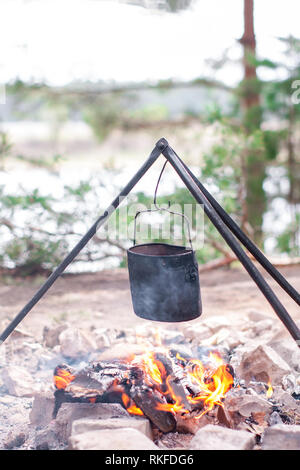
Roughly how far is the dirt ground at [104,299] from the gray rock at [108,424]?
2061 millimetres

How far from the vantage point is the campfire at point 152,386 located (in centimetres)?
292

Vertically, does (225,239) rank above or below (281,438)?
above

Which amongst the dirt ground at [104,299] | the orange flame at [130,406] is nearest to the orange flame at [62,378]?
the orange flame at [130,406]

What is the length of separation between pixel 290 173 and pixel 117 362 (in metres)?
→ 7.37

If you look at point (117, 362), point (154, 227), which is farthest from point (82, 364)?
point (154, 227)

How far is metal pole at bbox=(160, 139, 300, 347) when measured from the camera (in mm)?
2672

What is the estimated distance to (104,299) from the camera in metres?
5.84

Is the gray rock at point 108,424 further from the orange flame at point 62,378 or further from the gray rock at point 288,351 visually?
the gray rock at point 288,351

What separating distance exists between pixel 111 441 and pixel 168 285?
0.90 meters

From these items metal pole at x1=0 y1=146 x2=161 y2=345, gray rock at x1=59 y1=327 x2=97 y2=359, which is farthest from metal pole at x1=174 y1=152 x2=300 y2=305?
gray rock at x1=59 y1=327 x2=97 y2=359

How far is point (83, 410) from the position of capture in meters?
2.92

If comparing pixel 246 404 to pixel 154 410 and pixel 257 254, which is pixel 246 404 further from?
pixel 257 254

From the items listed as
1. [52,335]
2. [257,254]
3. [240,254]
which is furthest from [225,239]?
[52,335]

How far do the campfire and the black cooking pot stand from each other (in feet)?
1.49
